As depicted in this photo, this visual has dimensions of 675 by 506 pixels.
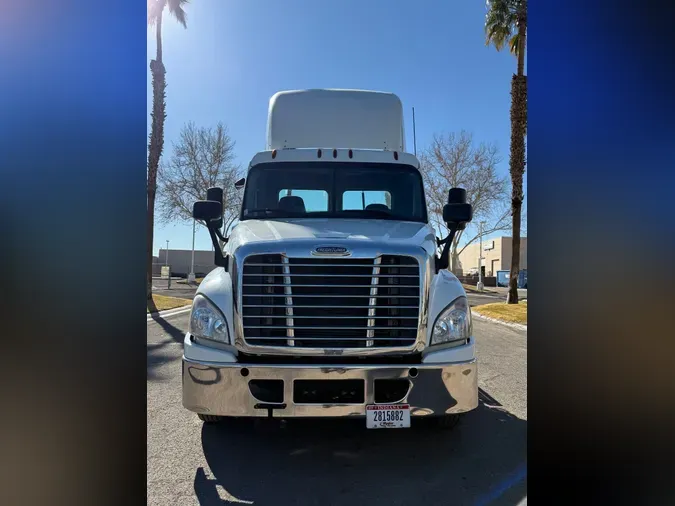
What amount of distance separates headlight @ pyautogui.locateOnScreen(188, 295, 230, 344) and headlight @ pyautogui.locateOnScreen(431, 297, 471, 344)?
162 centimetres

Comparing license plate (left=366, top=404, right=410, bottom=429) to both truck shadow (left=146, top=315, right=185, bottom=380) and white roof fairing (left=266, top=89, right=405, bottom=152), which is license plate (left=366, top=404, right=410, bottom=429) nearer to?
white roof fairing (left=266, top=89, right=405, bottom=152)

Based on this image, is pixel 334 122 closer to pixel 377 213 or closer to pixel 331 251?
pixel 377 213

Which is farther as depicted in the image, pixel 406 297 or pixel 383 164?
pixel 383 164

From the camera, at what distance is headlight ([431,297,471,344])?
3223 millimetres

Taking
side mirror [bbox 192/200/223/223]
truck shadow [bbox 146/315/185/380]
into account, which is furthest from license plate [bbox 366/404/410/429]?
truck shadow [bbox 146/315/185/380]

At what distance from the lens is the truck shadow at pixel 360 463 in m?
2.89

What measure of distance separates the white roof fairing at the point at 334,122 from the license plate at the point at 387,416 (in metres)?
3.51

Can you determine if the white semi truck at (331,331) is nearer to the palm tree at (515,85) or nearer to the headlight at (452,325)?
the headlight at (452,325)

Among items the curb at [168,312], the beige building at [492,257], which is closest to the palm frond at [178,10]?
the curb at [168,312]

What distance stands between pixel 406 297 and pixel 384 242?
47 centimetres
